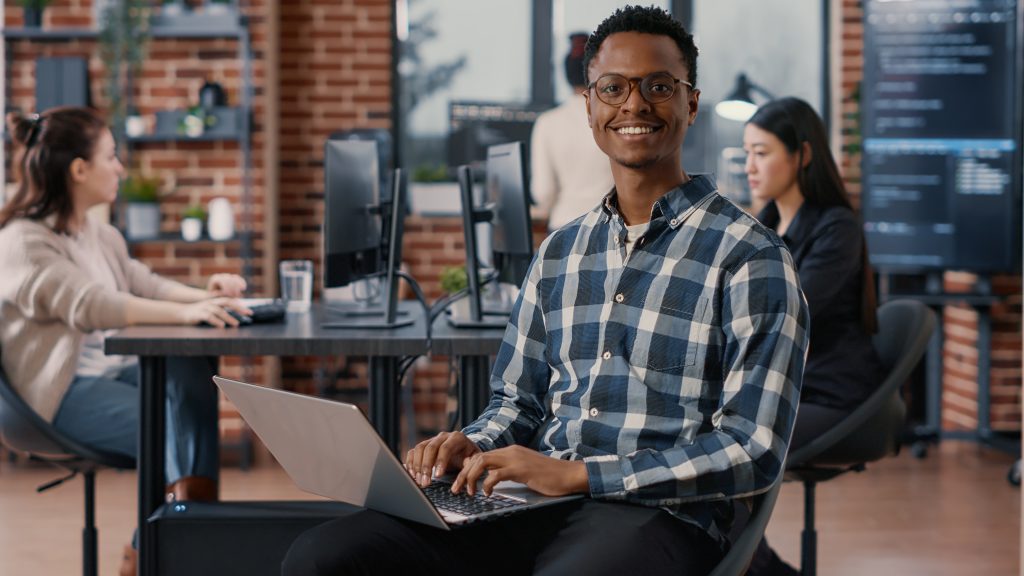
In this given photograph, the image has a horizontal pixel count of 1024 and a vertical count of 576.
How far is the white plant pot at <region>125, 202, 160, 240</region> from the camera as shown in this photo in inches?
178

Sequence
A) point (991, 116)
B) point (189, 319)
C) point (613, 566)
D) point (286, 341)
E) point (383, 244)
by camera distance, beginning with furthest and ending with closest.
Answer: point (991, 116) → point (383, 244) → point (189, 319) → point (286, 341) → point (613, 566)

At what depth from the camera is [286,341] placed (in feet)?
7.65

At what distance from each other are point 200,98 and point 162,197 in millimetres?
432

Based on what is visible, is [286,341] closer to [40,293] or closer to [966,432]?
[40,293]

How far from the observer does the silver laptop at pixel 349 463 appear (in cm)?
140

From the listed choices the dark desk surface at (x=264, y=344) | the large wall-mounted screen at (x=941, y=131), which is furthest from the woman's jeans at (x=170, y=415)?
the large wall-mounted screen at (x=941, y=131)

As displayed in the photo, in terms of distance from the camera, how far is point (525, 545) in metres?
1.54

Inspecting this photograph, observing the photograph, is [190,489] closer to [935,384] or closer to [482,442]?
[482,442]

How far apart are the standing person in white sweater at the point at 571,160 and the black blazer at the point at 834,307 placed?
1349 mm

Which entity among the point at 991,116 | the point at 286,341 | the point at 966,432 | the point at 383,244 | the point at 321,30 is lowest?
the point at 966,432

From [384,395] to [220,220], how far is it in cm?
233

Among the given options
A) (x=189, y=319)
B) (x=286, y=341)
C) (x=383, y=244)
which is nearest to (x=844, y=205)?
(x=383, y=244)

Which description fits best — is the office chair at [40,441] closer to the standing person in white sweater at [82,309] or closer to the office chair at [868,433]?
the standing person in white sweater at [82,309]

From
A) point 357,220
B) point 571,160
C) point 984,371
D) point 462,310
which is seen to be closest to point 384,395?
point 462,310
